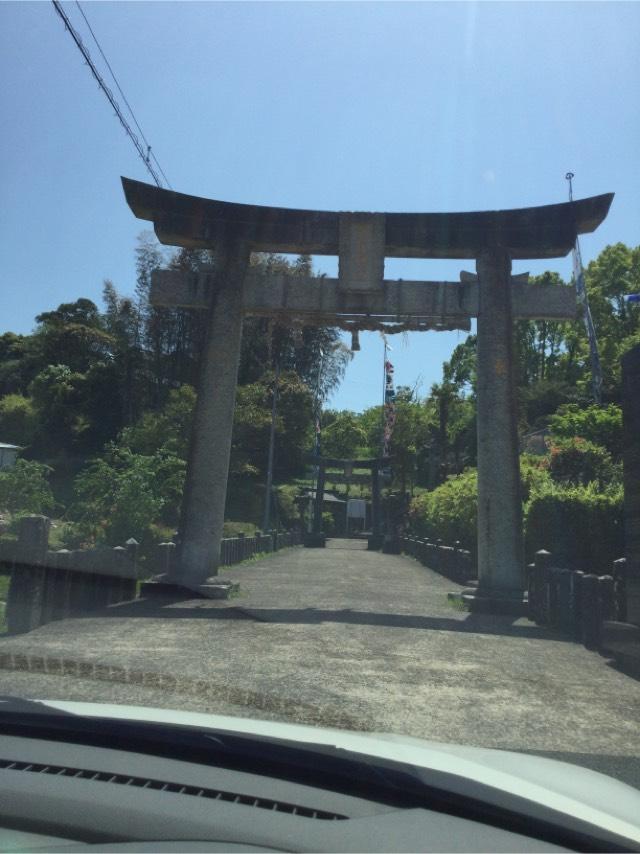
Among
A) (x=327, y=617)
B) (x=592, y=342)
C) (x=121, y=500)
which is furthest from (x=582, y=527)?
(x=592, y=342)

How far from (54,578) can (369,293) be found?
23.7ft

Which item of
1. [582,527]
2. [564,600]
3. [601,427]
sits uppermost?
[601,427]

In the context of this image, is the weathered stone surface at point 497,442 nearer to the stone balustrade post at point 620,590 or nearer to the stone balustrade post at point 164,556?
the stone balustrade post at point 620,590

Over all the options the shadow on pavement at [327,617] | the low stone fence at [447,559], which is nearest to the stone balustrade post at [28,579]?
the shadow on pavement at [327,617]

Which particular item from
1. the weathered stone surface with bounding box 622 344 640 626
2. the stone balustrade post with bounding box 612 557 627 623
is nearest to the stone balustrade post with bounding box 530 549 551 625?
the stone balustrade post with bounding box 612 557 627 623

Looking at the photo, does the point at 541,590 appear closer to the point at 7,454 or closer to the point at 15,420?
the point at 7,454

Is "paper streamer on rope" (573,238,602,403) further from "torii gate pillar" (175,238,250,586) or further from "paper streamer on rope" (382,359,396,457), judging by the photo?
"torii gate pillar" (175,238,250,586)

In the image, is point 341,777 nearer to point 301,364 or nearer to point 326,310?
point 326,310

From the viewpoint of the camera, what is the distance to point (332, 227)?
1378 centimetres

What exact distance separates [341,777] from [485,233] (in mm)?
12518

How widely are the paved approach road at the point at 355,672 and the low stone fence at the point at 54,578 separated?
0.42 meters

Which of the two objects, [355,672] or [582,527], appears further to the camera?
[582,527]

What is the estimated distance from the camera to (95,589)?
12.0 metres

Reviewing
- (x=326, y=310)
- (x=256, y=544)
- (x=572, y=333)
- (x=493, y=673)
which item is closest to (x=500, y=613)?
(x=493, y=673)
